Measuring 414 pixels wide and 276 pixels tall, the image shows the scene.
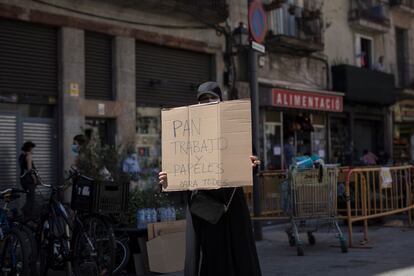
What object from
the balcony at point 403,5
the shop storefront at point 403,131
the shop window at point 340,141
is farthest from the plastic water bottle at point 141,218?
Result: the balcony at point 403,5

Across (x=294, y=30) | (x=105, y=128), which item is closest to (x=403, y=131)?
(x=294, y=30)

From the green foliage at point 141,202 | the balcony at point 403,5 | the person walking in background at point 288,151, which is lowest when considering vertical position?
the green foliage at point 141,202

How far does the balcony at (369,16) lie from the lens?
69.9ft

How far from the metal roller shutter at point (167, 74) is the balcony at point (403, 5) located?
11.1 metres

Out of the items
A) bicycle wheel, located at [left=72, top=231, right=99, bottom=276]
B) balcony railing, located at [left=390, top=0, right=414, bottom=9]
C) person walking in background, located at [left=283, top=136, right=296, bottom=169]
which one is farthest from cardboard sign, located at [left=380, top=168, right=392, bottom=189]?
balcony railing, located at [left=390, top=0, right=414, bottom=9]

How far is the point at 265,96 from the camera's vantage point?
1686 cm

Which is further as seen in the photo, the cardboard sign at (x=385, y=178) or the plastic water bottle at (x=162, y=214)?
the cardboard sign at (x=385, y=178)

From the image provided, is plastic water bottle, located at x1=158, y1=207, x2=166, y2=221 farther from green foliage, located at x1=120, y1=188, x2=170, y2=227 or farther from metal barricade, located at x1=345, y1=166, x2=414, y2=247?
metal barricade, located at x1=345, y1=166, x2=414, y2=247

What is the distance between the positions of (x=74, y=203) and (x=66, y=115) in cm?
586

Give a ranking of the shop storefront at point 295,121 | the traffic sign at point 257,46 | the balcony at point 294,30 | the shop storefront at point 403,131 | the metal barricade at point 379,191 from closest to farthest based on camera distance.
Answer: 1. the metal barricade at point 379,191
2. the traffic sign at point 257,46
3. the shop storefront at point 295,121
4. the balcony at point 294,30
5. the shop storefront at point 403,131

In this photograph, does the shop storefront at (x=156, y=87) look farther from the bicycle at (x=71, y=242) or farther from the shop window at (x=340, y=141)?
the shop window at (x=340, y=141)

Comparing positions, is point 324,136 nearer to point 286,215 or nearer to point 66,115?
point 66,115

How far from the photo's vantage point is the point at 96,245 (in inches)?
269

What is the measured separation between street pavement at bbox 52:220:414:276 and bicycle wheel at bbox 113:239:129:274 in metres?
0.61
